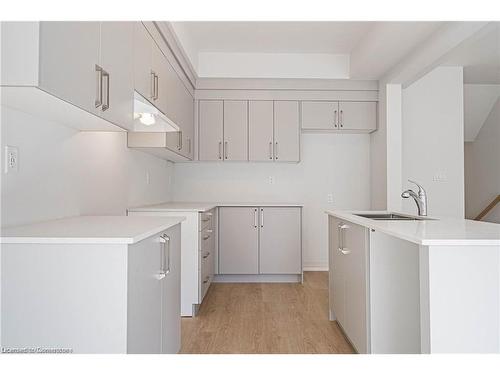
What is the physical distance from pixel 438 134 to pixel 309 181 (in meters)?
1.59

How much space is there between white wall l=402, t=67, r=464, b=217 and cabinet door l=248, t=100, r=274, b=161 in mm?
1551

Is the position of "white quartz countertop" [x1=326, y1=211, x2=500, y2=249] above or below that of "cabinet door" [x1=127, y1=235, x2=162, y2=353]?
above

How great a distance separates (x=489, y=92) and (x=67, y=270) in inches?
217

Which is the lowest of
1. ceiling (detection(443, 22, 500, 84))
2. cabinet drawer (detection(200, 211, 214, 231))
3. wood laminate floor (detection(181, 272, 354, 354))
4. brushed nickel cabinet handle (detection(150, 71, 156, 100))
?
wood laminate floor (detection(181, 272, 354, 354))

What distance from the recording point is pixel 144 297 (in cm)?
152

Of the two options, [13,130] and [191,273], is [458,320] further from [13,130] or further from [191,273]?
[191,273]

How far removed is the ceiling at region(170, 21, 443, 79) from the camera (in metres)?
3.32

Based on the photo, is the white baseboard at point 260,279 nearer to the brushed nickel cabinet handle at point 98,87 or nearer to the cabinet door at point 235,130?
the cabinet door at point 235,130

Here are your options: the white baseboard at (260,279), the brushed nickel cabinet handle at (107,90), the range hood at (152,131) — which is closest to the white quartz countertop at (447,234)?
the brushed nickel cabinet handle at (107,90)

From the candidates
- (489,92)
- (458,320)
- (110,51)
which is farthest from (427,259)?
(489,92)

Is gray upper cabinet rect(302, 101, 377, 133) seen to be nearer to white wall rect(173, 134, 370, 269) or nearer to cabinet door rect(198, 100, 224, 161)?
white wall rect(173, 134, 370, 269)

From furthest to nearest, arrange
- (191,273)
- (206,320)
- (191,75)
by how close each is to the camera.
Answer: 1. (191,75)
2. (191,273)
3. (206,320)

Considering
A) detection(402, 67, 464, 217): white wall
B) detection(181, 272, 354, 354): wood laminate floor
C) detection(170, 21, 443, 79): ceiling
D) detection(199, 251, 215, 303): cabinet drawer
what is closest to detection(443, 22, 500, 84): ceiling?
detection(402, 67, 464, 217): white wall

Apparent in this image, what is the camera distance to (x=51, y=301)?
1.29 m
